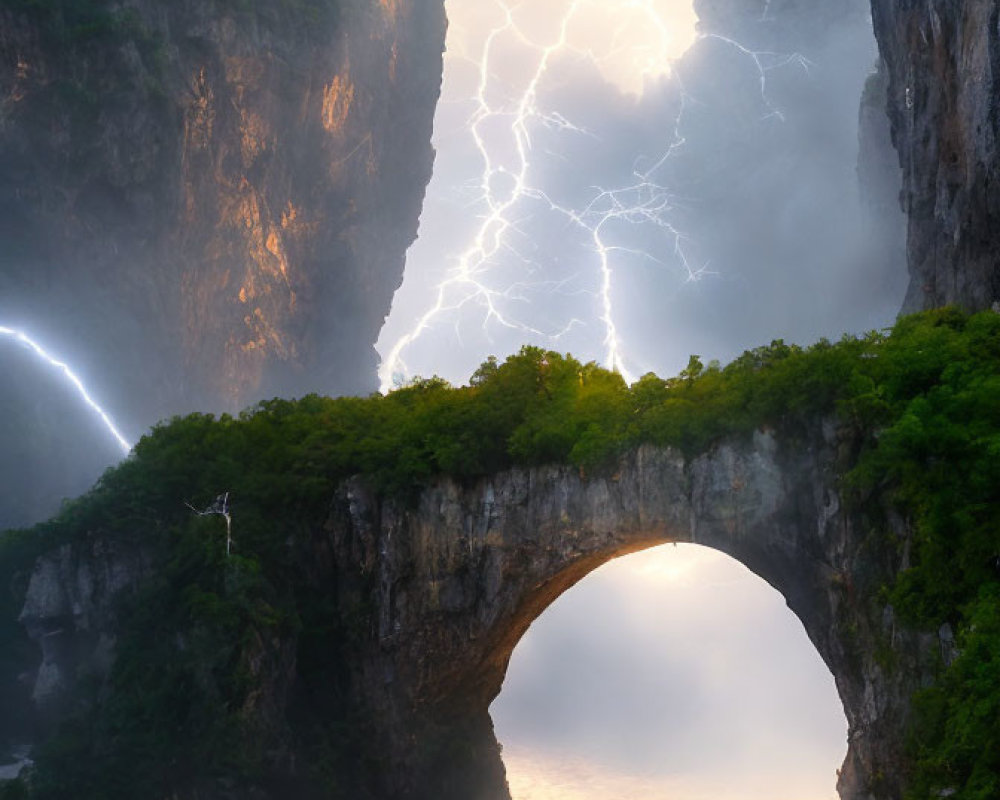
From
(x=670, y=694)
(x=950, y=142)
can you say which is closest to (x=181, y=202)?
(x=670, y=694)

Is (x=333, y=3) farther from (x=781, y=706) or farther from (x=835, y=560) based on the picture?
(x=835, y=560)

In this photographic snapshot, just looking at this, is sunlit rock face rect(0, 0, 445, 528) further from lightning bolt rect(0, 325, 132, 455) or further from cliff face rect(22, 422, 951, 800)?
cliff face rect(22, 422, 951, 800)

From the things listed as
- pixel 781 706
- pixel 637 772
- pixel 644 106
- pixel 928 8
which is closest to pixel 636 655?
pixel 781 706

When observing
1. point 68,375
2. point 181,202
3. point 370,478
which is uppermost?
point 181,202

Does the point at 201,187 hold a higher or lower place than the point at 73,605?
higher

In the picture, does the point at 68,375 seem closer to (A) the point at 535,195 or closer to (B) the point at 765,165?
(A) the point at 535,195

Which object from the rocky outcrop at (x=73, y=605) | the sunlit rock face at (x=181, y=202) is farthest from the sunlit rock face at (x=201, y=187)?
the rocky outcrop at (x=73, y=605)

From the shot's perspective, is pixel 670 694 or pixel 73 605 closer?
pixel 73 605
